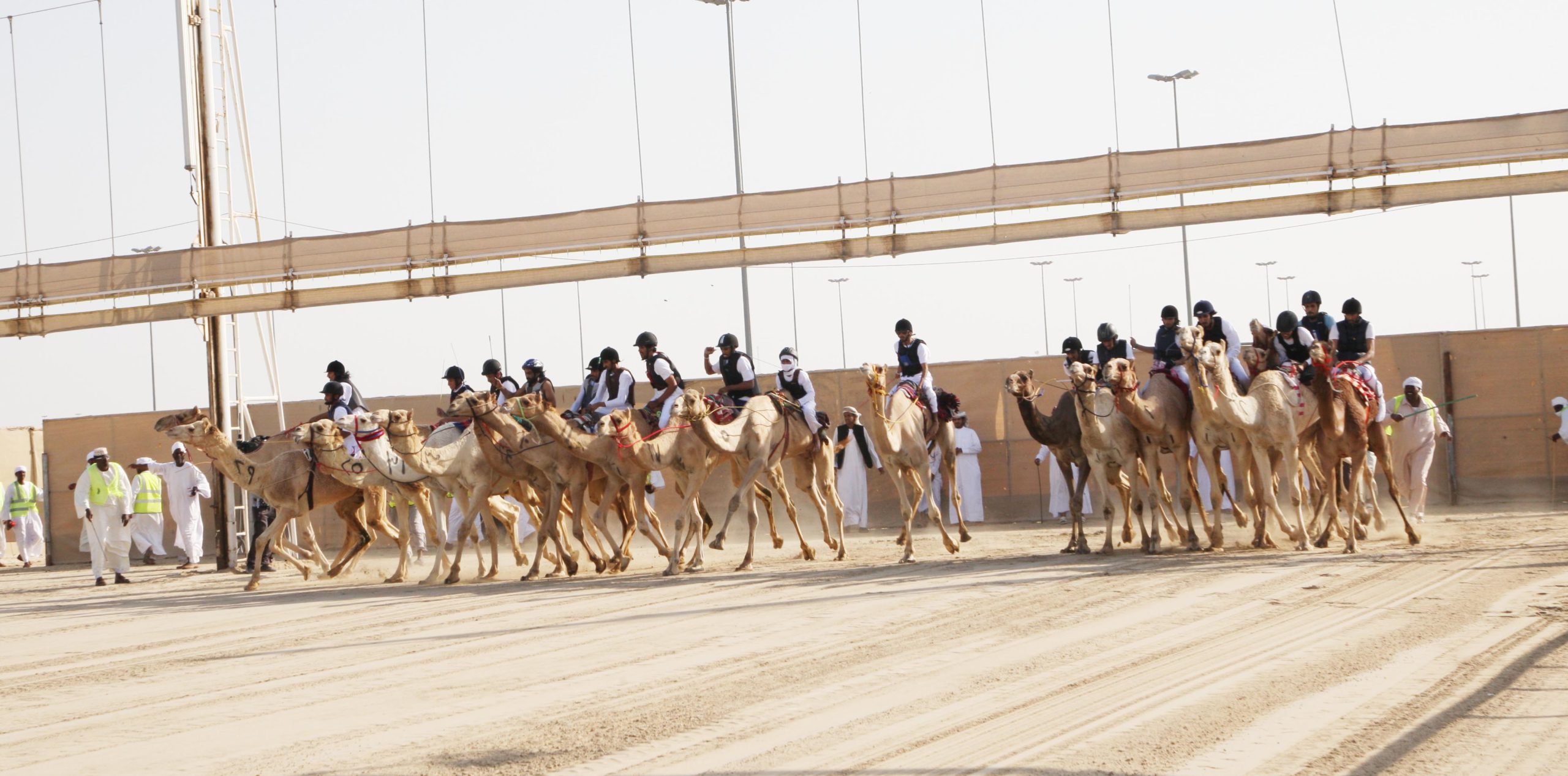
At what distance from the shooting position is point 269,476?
63.5ft

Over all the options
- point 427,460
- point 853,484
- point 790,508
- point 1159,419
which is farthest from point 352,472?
point 853,484

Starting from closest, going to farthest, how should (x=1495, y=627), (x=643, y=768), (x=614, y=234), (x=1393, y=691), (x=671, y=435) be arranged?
(x=643, y=768), (x=1393, y=691), (x=1495, y=627), (x=671, y=435), (x=614, y=234)

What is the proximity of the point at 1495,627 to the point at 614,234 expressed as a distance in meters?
14.9

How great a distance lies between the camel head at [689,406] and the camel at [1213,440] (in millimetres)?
5127

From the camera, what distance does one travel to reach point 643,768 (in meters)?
6.98

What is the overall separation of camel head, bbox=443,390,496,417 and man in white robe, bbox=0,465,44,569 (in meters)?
16.1

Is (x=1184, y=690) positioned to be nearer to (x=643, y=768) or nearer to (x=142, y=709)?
(x=643, y=768)

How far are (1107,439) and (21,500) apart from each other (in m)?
22.0

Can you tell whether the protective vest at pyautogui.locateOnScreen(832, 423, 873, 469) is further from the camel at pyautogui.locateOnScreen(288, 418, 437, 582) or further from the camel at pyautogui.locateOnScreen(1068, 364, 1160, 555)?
the camel at pyautogui.locateOnScreen(288, 418, 437, 582)

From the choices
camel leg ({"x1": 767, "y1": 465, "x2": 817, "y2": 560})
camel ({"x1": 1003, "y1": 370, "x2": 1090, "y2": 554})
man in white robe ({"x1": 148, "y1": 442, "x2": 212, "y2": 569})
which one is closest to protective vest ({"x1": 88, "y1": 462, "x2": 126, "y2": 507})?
man in white robe ({"x1": 148, "y1": 442, "x2": 212, "y2": 569})

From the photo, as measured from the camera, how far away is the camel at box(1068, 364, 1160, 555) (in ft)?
54.9

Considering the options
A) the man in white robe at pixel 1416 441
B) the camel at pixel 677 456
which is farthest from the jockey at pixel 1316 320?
the camel at pixel 677 456

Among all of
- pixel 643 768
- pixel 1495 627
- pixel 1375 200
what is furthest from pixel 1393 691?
pixel 1375 200

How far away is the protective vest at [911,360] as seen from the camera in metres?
18.8
